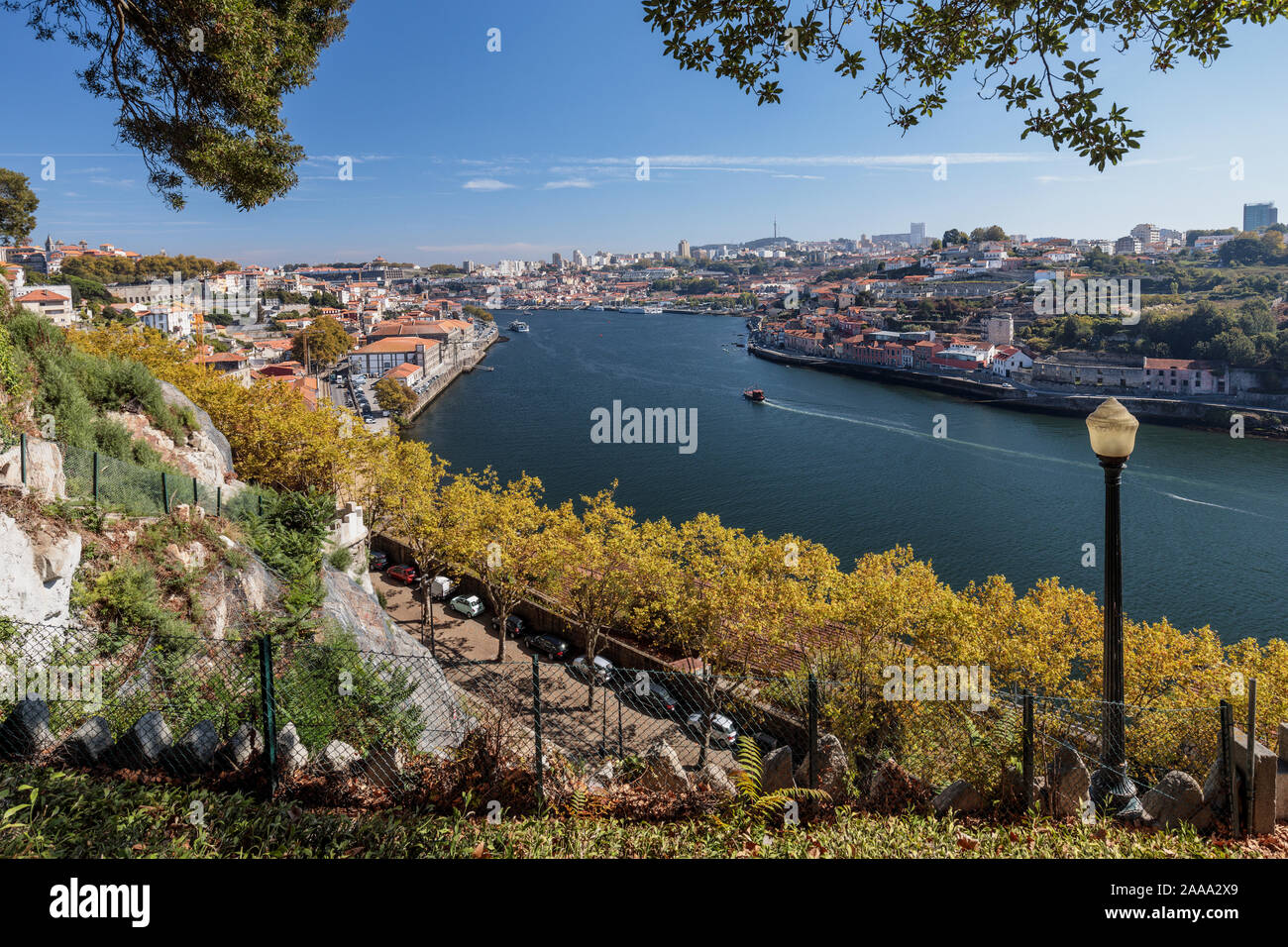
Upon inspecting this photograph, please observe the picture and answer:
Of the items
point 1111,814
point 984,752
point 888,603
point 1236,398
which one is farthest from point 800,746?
point 1236,398

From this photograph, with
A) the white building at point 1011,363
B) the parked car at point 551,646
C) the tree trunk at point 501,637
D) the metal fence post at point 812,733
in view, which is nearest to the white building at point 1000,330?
the white building at point 1011,363

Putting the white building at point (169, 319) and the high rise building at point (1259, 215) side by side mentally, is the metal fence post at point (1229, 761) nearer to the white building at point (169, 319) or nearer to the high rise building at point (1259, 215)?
the white building at point (169, 319)

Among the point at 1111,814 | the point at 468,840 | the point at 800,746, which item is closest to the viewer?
the point at 468,840

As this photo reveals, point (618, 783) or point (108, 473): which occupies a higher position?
point (108, 473)

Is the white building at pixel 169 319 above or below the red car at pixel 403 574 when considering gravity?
above

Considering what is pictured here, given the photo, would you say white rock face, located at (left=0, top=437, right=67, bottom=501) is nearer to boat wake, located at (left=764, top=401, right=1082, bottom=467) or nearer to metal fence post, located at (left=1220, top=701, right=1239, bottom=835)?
metal fence post, located at (left=1220, top=701, right=1239, bottom=835)
